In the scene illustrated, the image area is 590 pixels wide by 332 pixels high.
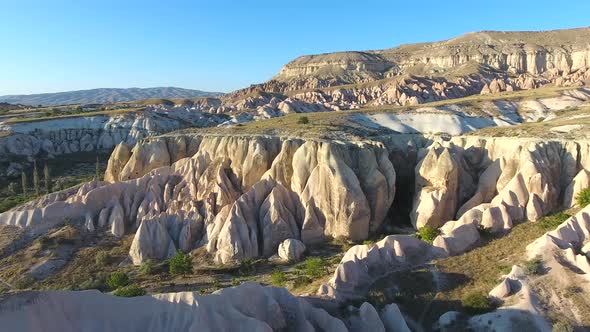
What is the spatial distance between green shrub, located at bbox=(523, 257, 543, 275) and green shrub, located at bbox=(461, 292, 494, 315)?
2276mm

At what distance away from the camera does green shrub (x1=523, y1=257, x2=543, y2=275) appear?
56.8ft

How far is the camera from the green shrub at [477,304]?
16.0m

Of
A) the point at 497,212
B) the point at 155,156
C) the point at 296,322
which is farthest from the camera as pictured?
the point at 155,156

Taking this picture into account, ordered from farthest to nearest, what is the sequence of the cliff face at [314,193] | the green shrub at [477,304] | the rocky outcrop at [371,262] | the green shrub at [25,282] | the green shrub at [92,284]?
the cliff face at [314,193], the green shrub at [25,282], the green shrub at [92,284], the rocky outcrop at [371,262], the green shrub at [477,304]

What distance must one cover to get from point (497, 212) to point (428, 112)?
4415cm

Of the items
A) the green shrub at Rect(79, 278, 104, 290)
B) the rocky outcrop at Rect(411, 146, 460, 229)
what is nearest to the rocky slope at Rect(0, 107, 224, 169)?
the green shrub at Rect(79, 278, 104, 290)

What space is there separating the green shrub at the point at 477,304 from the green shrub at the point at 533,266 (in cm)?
228

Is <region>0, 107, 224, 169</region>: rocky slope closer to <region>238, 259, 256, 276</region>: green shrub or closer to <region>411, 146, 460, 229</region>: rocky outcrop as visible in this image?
<region>238, 259, 256, 276</region>: green shrub

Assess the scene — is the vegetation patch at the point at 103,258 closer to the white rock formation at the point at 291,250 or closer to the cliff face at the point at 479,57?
the white rock formation at the point at 291,250

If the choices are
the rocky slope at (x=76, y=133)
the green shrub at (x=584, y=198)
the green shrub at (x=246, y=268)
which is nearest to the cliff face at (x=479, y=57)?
the rocky slope at (x=76, y=133)

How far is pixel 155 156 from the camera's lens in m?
39.1

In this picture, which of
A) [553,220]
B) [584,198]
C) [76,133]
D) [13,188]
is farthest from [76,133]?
[584,198]

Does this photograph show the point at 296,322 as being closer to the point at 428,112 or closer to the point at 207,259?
the point at 207,259

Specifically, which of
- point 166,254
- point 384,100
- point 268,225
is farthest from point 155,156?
point 384,100
